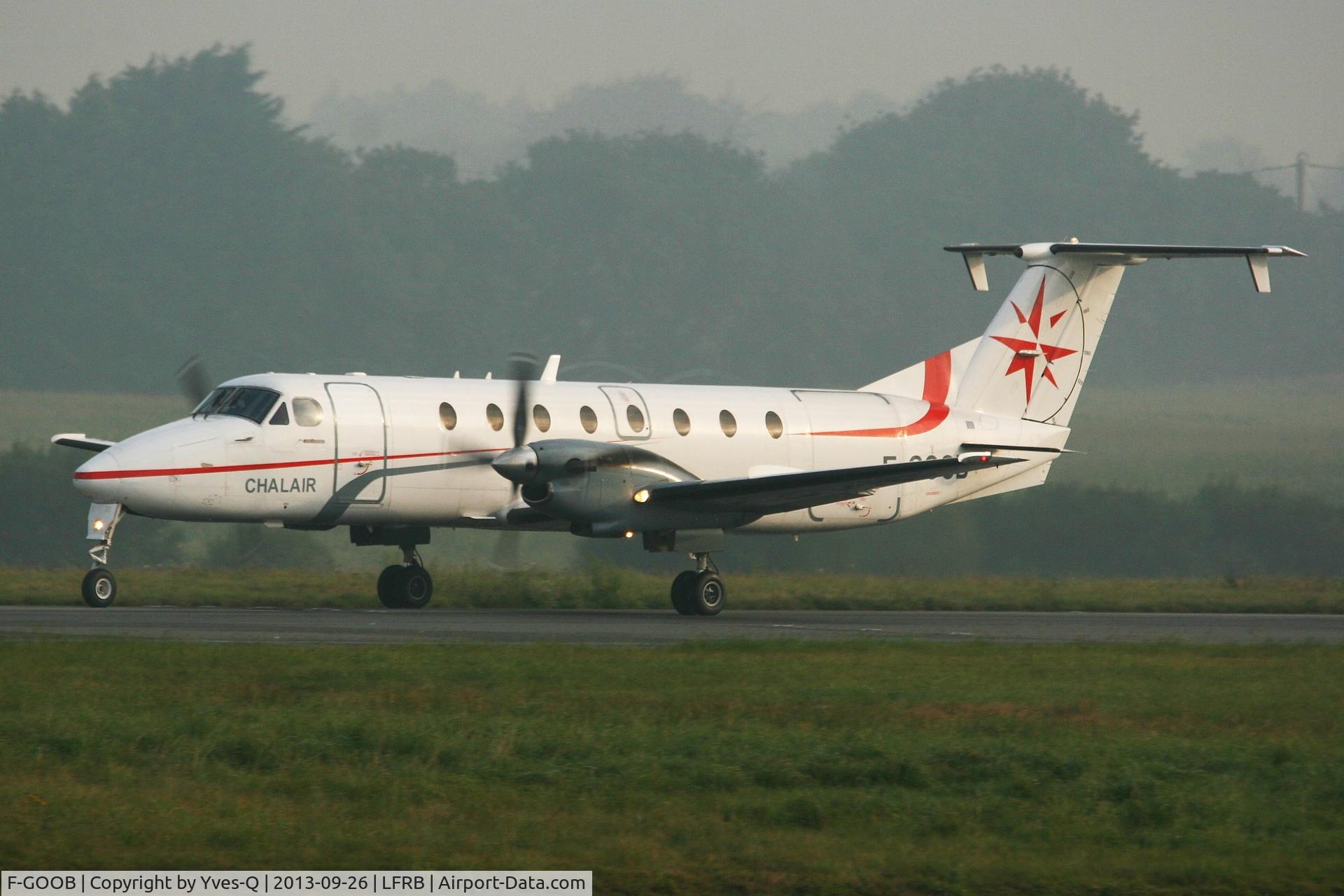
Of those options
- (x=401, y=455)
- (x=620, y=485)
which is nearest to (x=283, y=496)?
(x=401, y=455)

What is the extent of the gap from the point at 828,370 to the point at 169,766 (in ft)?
168

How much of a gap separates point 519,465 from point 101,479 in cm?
529

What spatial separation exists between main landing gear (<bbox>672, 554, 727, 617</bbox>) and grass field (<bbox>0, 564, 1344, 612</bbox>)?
3.06 meters

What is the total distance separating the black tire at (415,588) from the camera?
23.5 m

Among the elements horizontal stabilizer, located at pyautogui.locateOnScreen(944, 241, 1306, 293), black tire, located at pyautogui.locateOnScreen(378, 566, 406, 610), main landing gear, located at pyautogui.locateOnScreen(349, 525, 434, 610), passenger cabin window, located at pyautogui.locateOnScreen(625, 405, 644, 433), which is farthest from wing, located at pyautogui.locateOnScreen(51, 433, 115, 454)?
horizontal stabilizer, located at pyautogui.locateOnScreen(944, 241, 1306, 293)

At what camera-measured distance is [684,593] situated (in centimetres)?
2292

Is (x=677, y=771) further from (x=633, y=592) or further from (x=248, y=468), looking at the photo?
(x=633, y=592)

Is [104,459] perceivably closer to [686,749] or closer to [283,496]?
[283,496]

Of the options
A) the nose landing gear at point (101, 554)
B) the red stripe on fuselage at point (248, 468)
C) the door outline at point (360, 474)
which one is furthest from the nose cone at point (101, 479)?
the door outline at point (360, 474)

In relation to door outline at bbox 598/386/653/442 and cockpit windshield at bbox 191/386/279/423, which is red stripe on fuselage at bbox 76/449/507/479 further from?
door outline at bbox 598/386/653/442

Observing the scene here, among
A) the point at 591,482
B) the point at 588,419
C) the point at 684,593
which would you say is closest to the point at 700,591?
the point at 684,593

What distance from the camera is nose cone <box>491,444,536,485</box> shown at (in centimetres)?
2119

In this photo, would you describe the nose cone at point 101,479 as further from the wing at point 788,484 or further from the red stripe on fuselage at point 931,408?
the red stripe on fuselage at point 931,408

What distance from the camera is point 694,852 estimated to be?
7.64 meters
